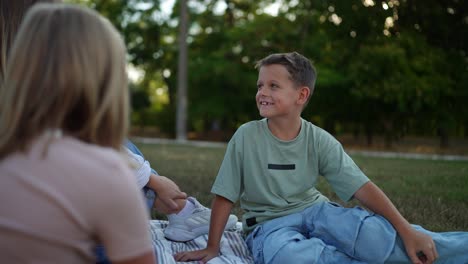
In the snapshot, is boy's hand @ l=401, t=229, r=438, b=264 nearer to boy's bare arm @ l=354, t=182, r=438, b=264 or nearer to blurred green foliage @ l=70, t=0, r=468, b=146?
boy's bare arm @ l=354, t=182, r=438, b=264

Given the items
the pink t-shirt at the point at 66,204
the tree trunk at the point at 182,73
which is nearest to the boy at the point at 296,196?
the pink t-shirt at the point at 66,204

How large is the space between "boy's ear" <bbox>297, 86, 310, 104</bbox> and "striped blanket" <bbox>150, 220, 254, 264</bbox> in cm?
71

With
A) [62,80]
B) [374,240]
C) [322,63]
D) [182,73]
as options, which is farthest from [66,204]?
[182,73]

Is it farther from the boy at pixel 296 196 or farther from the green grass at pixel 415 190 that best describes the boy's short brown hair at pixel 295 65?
the green grass at pixel 415 190

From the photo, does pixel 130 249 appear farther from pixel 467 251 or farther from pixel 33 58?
pixel 467 251

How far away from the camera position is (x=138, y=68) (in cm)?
2152

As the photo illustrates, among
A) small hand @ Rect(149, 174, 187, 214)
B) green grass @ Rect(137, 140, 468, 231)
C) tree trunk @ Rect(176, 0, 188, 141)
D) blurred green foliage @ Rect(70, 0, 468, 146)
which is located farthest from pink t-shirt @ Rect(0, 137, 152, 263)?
Result: tree trunk @ Rect(176, 0, 188, 141)

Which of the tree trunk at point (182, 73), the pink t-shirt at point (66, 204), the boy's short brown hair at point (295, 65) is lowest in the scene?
the tree trunk at point (182, 73)

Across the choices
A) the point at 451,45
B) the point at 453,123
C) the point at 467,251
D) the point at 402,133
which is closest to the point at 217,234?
the point at 467,251

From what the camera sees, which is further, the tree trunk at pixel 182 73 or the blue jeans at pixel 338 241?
the tree trunk at pixel 182 73

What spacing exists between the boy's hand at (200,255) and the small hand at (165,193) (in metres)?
0.25

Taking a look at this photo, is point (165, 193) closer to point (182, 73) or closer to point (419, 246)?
point (419, 246)

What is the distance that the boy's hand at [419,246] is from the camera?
2346 millimetres

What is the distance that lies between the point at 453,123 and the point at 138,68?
1179 cm
